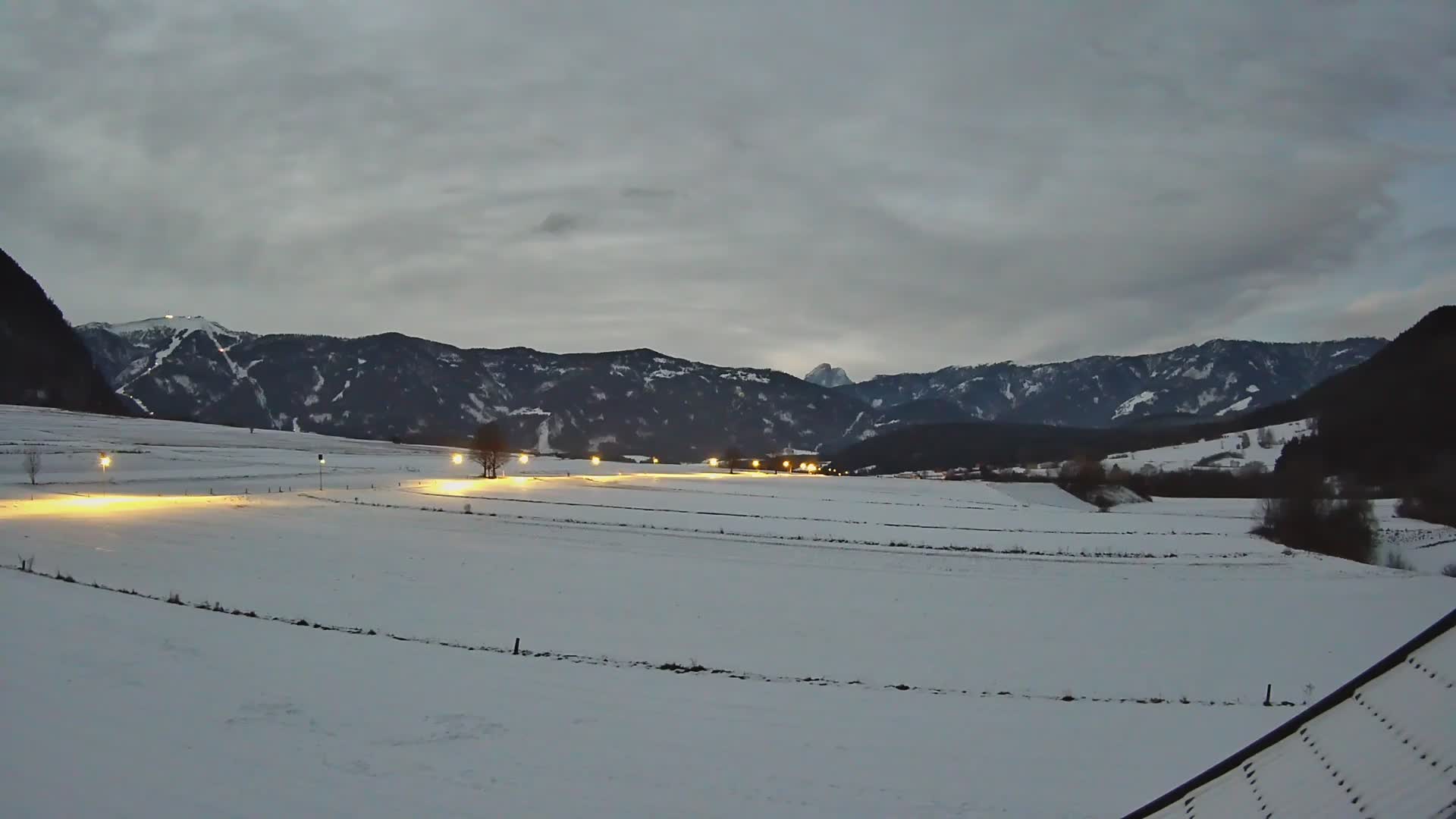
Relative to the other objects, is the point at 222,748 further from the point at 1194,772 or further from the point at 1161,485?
the point at 1161,485

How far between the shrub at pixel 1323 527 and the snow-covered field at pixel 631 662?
1293cm

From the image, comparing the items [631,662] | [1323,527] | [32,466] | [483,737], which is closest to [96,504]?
[32,466]

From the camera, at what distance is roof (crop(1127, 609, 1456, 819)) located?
4.67 meters

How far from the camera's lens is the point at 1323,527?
68.1 m

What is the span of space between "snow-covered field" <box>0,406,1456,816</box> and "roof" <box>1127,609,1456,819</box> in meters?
6.80

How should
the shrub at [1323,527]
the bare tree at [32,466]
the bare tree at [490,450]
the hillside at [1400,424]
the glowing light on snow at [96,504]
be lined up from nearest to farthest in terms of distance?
the glowing light on snow at [96,504]
the shrub at [1323,527]
the bare tree at [32,466]
the bare tree at [490,450]
the hillside at [1400,424]

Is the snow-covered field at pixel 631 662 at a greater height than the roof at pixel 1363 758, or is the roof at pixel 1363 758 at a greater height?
the roof at pixel 1363 758

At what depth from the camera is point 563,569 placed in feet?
123

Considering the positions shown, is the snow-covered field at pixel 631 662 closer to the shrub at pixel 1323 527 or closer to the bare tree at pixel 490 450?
the shrub at pixel 1323 527

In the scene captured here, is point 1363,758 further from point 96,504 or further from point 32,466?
point 32,466

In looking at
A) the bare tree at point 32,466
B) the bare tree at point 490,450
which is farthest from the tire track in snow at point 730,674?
the bare tree at point 490,450

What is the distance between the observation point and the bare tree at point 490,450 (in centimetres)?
11212

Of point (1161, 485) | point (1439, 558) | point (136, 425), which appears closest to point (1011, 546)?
point (1439, 558)

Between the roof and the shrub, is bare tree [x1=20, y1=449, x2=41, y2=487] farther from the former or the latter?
the shrub
